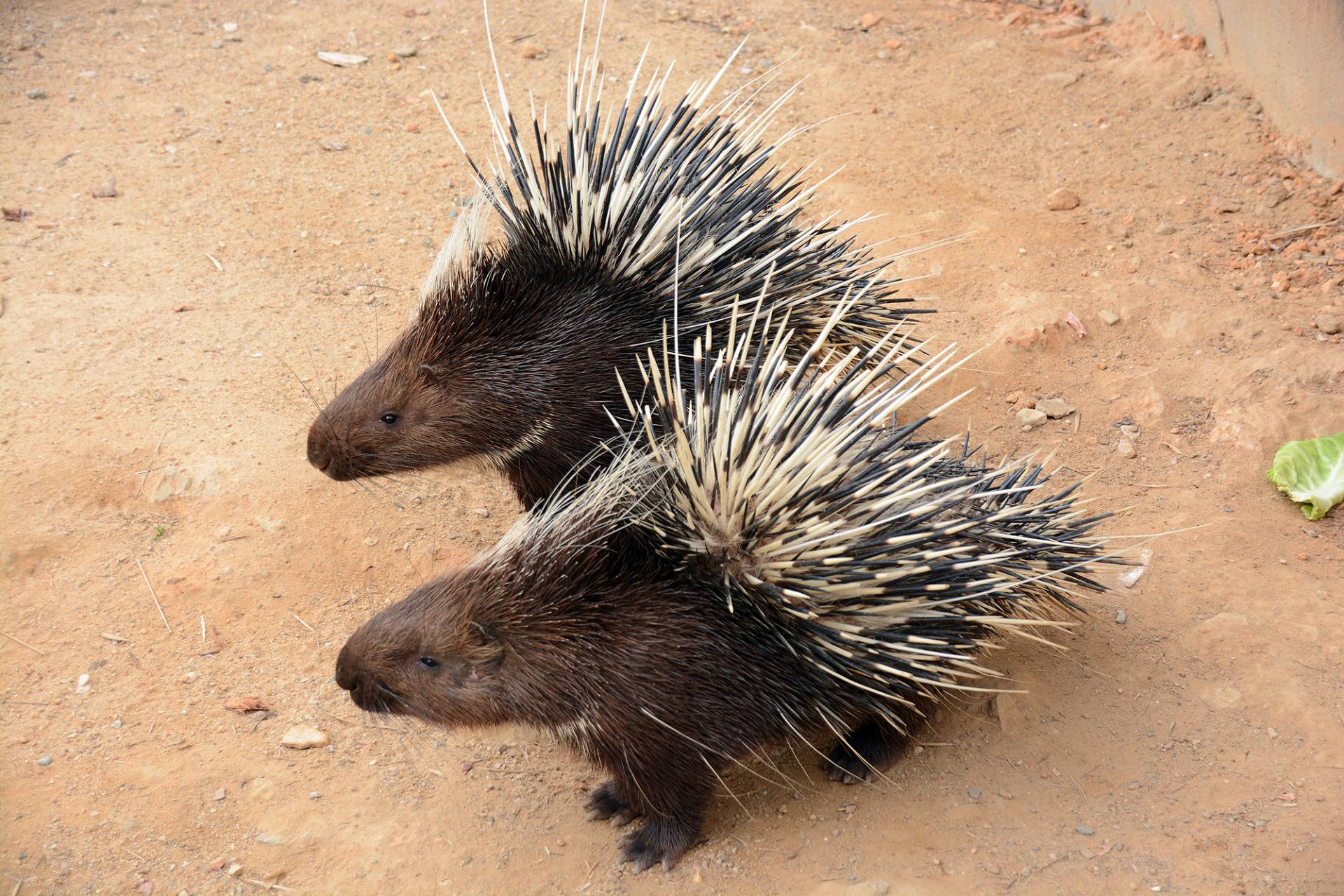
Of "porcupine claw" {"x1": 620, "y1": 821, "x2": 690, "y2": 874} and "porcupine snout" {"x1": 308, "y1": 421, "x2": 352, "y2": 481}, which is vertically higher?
"porcupine snout" {"x1": 308, "y1": 421, "x2": 352, "y2": 481}

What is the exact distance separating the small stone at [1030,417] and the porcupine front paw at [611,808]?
2.68 m

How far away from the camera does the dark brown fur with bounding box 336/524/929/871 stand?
11.0 feet

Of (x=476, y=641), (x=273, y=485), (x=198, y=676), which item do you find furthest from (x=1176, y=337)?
(x=198, y=676)

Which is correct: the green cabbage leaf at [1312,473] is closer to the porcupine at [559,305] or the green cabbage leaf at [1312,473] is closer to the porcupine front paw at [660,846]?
the porcupine at [559,305]

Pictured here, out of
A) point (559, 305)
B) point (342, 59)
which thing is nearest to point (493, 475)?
point (559, 305)

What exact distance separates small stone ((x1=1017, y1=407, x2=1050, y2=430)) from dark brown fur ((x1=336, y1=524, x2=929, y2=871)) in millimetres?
2272

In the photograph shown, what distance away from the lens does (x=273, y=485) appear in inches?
192

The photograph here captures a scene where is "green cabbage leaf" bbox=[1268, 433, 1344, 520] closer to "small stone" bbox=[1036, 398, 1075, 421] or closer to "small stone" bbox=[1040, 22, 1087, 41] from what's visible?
"small stone" bbox=[1036, 398, 1075, 421]

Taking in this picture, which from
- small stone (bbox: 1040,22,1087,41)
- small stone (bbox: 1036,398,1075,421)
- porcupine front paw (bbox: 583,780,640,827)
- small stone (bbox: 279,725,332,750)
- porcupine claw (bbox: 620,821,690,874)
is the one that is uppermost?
small stone (bbox: 1040,22,1087,41)

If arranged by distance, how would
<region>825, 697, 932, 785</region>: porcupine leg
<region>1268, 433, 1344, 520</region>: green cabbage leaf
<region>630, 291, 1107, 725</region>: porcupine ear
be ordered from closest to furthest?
<region>630, 291, 1107, 725</region>: porcupine ear
<region>825, 697, 932, 785</region>: porcupine leg
<region>1268, 433, 1344, 520</region>: green cabbage leaf

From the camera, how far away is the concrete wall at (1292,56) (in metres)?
6.18

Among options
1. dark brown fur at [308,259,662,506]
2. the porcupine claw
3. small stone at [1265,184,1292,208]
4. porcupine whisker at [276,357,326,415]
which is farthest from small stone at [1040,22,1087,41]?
the porcupine claw

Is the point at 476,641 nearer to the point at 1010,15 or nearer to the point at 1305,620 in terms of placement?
the point at 1305,620

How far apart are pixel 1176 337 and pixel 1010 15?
13.2 ft
